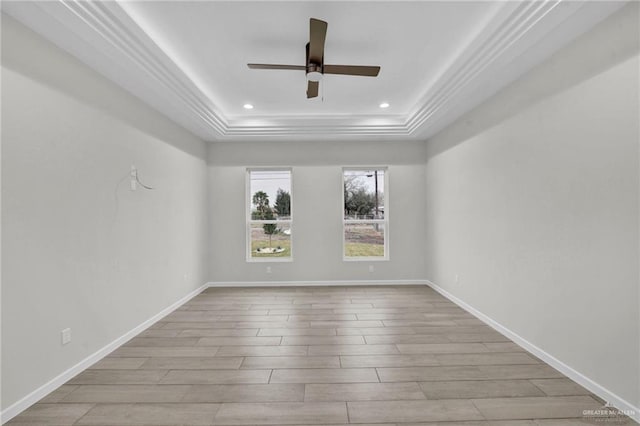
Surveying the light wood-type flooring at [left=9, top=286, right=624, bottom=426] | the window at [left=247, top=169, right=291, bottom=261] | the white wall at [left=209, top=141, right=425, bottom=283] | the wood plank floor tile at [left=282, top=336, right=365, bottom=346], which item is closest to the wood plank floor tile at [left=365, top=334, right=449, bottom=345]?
the light wood-type flooring at [left=9, top=286, right=624, bottom=426]

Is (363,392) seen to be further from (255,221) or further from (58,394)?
(255,221)

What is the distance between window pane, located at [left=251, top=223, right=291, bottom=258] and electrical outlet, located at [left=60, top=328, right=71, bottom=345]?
3.16 m

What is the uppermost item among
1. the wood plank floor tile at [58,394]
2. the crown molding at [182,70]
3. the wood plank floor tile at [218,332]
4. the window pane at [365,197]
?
the crown molding at [182,70]

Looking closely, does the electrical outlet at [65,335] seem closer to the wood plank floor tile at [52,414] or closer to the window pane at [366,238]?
the wood plank floor tile at [52,414]

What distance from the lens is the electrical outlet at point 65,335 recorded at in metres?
2.28

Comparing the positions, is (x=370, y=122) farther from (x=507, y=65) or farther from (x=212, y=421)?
(x=212, y=421)

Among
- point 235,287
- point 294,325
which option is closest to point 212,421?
point 294,325

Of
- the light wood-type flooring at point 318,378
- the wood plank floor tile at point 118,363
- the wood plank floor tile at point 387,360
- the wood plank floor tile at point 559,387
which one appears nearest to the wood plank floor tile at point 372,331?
the light wood-type flooring at point 318,378

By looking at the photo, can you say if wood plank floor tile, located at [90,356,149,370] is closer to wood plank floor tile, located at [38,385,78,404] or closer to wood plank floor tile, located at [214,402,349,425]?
wood plank floor tile, located at [38,385,78,404]

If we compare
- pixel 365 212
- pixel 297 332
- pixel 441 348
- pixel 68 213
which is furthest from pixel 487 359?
pixel 68 213

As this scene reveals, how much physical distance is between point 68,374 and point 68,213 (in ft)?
4.12

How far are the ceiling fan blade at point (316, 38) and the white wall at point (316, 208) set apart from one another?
9.17 ft

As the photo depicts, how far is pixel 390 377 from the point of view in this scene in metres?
2.33

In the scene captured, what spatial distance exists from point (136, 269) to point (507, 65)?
4.17 m
